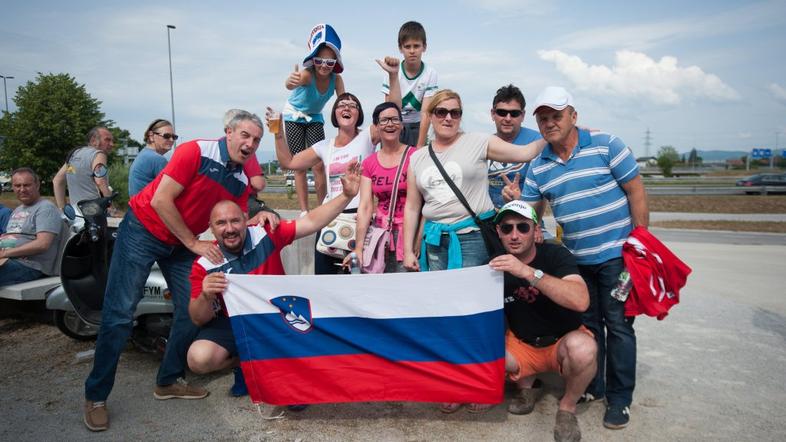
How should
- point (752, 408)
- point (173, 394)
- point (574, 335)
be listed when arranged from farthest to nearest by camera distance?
point (173, 394) → point (752, 408) → point (574, 335)

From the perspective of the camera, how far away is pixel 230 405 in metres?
3.88

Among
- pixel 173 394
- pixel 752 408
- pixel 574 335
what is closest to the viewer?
pixel 574 335

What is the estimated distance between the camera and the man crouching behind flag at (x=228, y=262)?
353cm

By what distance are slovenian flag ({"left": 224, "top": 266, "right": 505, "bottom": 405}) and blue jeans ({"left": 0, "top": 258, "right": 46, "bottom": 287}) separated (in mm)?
3348

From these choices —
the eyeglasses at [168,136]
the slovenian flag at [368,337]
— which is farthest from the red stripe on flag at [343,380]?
the eyeglasses at [168,136]

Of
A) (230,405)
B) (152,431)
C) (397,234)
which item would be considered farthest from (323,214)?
(152,431)

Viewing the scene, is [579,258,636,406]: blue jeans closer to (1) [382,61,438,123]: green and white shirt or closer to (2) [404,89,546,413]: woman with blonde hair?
(2) [404,89,546,413]: woman with blonde hair

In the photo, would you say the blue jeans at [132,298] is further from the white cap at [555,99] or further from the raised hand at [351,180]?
the white cap at [555,99]

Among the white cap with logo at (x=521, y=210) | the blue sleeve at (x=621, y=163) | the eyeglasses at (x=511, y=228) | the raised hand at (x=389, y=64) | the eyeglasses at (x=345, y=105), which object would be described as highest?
the raised hand at (x=389, y=64)

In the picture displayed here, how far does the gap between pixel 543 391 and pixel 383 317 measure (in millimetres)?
1430

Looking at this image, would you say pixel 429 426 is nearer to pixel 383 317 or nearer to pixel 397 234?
pixel 383 317

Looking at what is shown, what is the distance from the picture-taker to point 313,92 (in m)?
5.08

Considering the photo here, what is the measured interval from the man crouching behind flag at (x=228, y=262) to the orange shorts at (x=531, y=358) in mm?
1499

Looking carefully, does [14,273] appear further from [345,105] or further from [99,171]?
[345,105]
